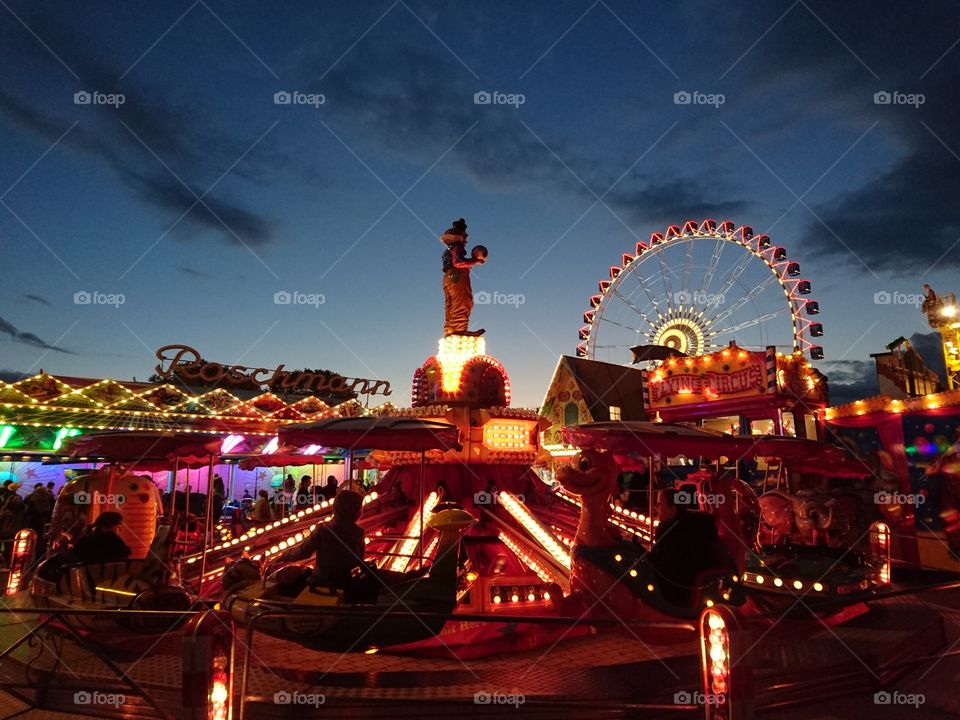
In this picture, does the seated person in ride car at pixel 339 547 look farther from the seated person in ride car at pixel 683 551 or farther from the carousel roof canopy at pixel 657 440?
the seated person in ride car at pixel 683 551

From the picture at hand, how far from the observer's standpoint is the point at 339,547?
20.5 feet

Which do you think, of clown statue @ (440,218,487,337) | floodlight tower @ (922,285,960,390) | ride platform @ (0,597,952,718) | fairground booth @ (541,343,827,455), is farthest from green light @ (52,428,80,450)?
floodlight tower @ (922,285,960,390)

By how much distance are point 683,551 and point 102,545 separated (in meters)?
6.91

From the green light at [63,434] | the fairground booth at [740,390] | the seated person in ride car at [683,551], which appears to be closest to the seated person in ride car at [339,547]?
the seated person in ride car at [683,551]

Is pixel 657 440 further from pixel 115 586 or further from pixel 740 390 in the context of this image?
pixel 740 390

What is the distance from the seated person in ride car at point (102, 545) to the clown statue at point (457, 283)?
6.10 metres

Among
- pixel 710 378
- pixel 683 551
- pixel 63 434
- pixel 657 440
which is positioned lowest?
pixel 683 551

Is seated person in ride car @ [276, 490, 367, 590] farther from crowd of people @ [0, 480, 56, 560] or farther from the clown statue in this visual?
crowd of people @ [0, 480, 56, 560]

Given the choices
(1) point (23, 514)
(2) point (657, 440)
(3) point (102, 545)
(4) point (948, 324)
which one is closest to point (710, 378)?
(4) point (948, 324)

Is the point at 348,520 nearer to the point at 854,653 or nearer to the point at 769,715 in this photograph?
the point at 769,715

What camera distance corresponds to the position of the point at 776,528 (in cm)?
1180

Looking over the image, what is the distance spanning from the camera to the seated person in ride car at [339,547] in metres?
6.22

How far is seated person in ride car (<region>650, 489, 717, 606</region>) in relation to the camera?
7.24 metres

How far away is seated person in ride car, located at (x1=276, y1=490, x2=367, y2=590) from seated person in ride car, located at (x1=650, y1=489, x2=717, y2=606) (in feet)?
11.5
